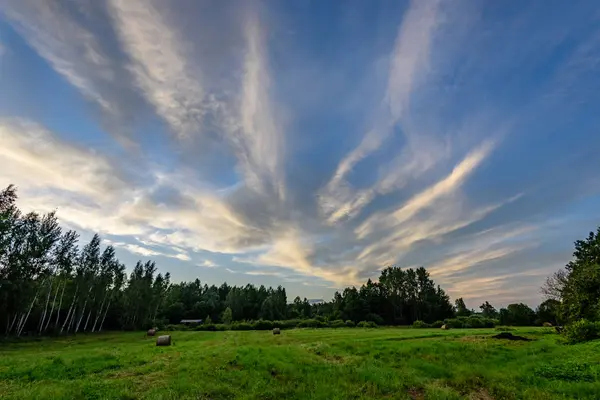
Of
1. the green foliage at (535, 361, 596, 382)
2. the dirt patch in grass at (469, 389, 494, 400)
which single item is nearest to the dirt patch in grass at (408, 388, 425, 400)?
the dirt patch in grass at (469, 389, 494, 400)

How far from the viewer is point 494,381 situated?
19.7m

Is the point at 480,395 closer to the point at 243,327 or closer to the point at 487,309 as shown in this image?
the point at 243,327

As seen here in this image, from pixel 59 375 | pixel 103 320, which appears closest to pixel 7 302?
pixel 103 320

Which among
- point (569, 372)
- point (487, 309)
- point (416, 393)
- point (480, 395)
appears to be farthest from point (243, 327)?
point (487, 309)

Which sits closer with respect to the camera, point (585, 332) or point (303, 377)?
point (303, 377)

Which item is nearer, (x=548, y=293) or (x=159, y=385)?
(x=159, y=385)

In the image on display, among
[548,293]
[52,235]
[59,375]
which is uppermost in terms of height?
[52,235]

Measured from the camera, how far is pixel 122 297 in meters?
101

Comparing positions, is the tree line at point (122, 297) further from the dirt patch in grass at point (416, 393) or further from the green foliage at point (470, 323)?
the dirt patch in grass at point (416, 393)

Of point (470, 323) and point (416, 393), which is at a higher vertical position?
point (470, 323)

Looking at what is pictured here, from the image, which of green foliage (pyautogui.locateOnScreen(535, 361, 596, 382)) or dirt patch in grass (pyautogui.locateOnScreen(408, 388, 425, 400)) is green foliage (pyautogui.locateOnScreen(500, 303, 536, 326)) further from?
dirt patch in grass (pyautogui.locateOnScreen(408, 388, 425, 400))

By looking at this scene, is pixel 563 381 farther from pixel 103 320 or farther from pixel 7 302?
pixel 103 320

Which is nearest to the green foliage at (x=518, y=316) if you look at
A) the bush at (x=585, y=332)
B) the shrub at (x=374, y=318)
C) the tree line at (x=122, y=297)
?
the tree line at (x=122, y=297)

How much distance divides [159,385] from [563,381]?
21.6m
